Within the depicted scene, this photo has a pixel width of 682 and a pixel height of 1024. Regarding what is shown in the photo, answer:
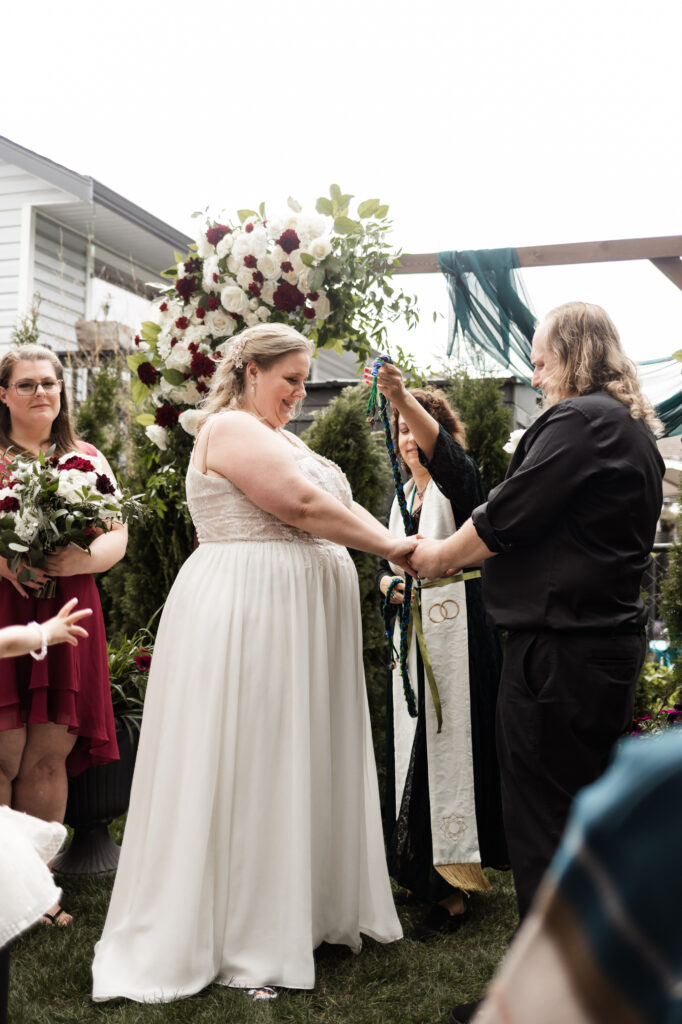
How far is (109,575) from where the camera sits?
6.55m

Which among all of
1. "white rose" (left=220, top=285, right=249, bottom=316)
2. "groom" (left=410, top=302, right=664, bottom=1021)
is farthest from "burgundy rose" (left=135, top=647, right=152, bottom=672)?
"groom" (left=410, top=302, right=664, bottom=1021)

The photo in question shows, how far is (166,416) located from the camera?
3.98m

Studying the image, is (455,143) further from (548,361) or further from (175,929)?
(175,929)

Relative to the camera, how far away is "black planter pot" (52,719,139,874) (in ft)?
14.8

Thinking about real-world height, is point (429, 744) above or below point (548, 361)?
below

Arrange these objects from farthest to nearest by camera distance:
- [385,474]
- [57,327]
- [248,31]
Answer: [57,327] < [385,474] < [248,31]

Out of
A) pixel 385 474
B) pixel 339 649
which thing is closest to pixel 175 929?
pixel 339 649

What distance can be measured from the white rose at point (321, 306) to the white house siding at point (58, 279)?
7765mm

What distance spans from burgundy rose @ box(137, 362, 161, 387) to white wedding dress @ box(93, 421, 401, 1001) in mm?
744

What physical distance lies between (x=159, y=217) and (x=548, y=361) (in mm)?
10691

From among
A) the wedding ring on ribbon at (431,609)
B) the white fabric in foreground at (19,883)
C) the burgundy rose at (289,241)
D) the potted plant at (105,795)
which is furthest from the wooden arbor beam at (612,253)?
the white fabric in foreground at (19,883)

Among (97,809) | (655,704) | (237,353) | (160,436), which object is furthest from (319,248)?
(655,704)

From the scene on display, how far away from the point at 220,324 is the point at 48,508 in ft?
3.37

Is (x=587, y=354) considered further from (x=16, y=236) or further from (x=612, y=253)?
(x=16, y=236)
